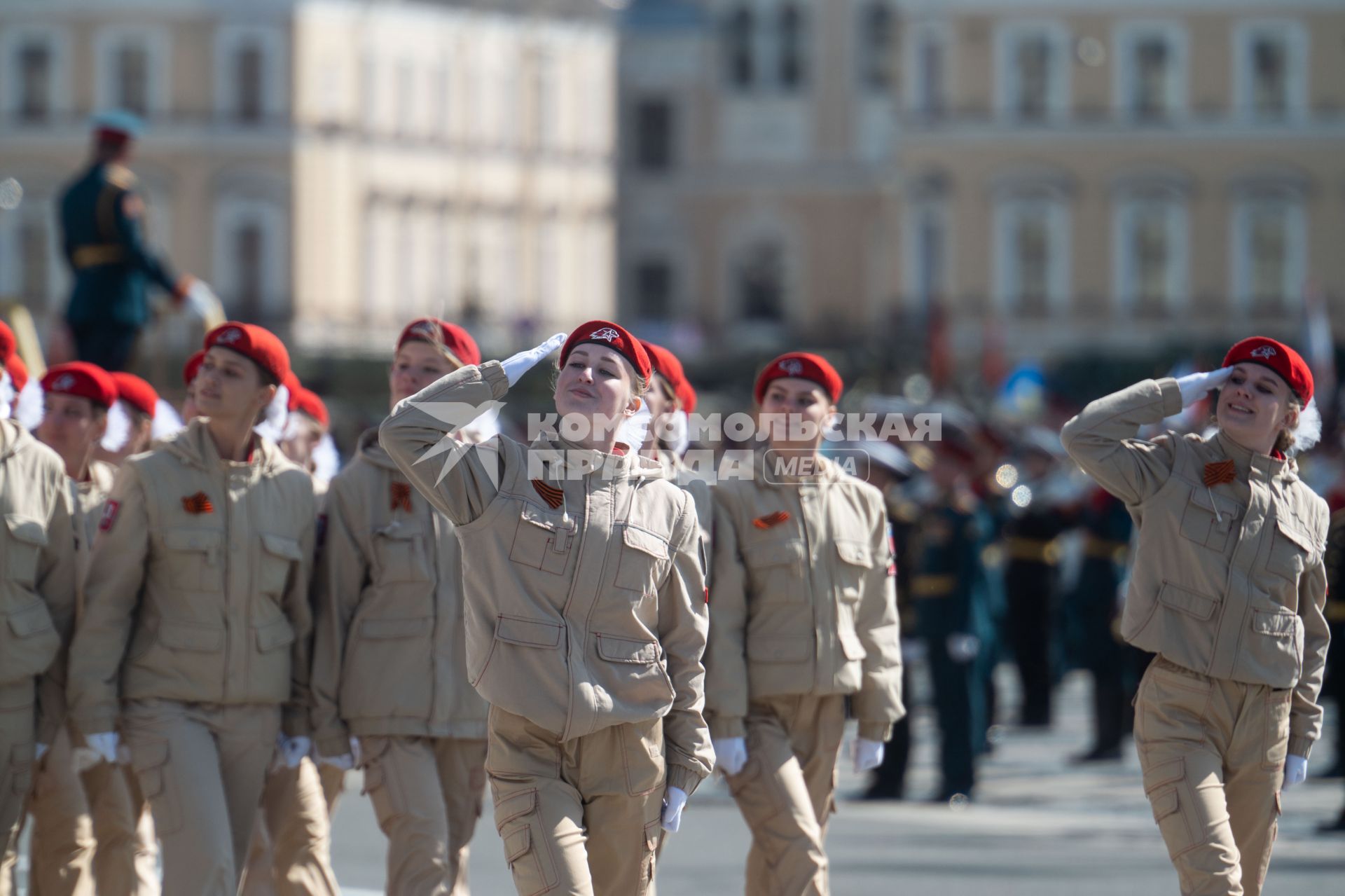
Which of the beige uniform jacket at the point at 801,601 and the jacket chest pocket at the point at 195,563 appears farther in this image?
the beige uniform jacket at the point at 801,601

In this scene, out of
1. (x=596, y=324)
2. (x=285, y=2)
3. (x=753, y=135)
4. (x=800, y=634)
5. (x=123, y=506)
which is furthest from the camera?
(x=753, y=135)

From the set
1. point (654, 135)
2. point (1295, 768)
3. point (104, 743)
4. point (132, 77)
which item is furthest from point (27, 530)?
point (654, 135)

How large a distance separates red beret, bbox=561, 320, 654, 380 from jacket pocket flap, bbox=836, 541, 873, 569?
178 centimetres

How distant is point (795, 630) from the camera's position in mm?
9391

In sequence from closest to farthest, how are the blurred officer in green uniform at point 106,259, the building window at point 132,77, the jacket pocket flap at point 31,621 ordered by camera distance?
the jacket pocket flap at point 31,621 < the blurred officer in green uniform at point 106,259 < the building window at point 132,77

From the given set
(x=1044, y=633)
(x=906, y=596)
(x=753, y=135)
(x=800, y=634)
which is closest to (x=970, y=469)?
(x=906, y=596)

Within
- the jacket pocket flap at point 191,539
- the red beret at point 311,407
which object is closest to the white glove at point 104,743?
the jacket pocket flap at point 191,539

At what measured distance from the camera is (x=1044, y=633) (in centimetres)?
1822

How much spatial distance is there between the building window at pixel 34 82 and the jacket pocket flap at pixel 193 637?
60.3 meters

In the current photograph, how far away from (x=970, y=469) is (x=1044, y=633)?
229cm

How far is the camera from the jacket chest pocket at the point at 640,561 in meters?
7.86

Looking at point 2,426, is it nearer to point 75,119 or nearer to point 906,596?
point 906,596

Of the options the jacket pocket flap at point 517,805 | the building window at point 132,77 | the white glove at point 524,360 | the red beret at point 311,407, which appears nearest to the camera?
the jacket pocket flap at point 517,805

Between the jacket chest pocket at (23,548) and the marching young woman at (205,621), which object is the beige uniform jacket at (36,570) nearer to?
the jacket chest pocket at (23,548)
